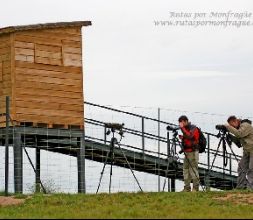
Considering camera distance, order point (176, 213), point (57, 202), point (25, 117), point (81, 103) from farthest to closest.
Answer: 1. point (81, 103)
2. point (25, 117)
3. point (57, 202)
4. point (176, 213)

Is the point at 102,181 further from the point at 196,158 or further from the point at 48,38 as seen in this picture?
the point at 48,38

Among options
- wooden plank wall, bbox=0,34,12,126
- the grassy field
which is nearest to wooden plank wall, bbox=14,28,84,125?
wooden plank wall, bbox=0,34,12,126

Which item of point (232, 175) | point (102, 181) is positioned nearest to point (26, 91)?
point (102, 181)

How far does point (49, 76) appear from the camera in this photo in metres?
25.9

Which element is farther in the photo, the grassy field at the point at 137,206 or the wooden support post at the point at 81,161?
the wooden support post at the point at 81,161

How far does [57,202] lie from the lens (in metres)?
18.3

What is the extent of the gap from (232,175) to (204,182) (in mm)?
1199

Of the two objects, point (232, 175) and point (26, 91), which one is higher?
point (26, 91)

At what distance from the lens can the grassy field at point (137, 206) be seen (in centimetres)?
1552

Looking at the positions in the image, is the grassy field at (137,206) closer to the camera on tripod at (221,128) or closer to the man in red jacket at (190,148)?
the man in red jacket at (190,148)

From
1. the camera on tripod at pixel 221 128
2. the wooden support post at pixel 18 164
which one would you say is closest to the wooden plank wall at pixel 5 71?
the wooden support post at pixel 18 164

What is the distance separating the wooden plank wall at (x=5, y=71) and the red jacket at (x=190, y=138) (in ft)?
20.5

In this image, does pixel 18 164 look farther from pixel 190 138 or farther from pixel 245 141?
pixel 245 141

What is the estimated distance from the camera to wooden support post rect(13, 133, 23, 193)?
78.0ft
